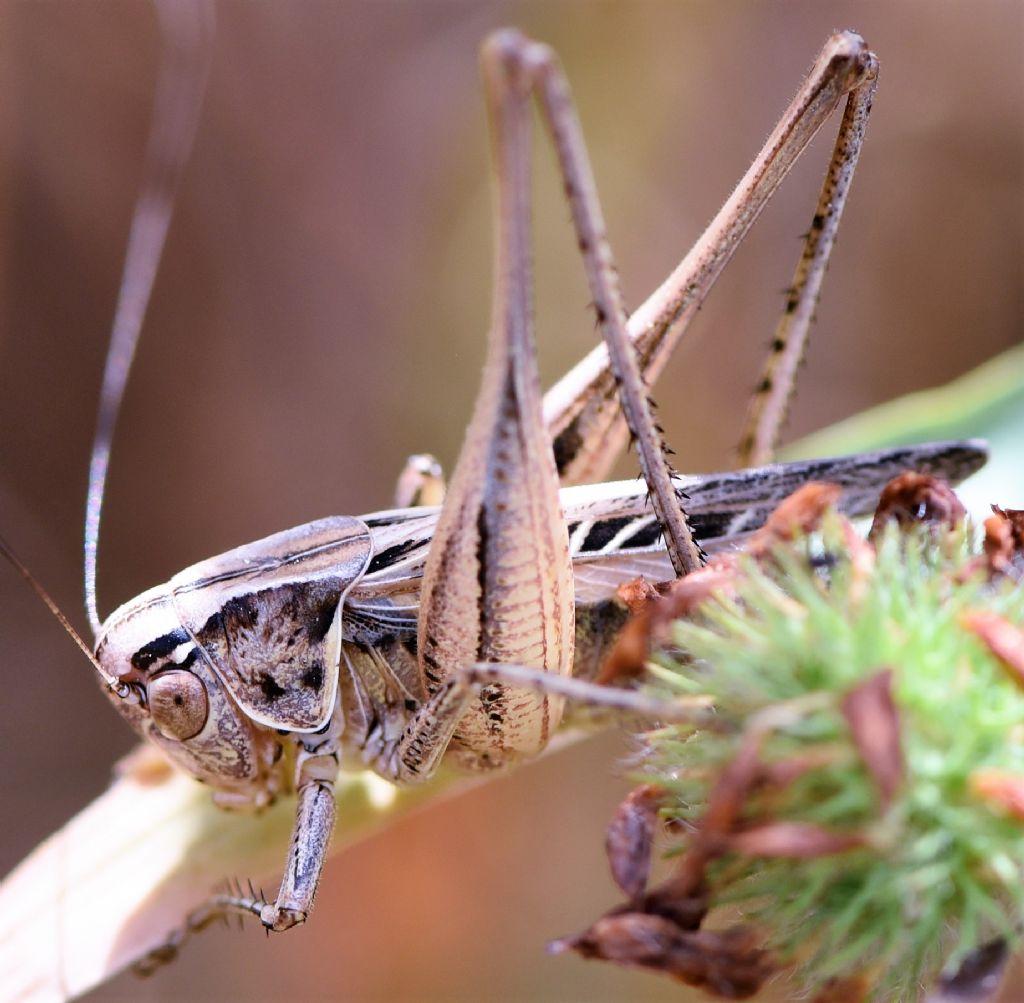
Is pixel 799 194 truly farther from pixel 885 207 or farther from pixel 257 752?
pixel 257 752

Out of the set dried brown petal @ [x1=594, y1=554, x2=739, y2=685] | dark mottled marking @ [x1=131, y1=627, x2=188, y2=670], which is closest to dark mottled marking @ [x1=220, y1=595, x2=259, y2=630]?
dark mottled marking @ [x1=131, y1=627, x2=188, y2=670]

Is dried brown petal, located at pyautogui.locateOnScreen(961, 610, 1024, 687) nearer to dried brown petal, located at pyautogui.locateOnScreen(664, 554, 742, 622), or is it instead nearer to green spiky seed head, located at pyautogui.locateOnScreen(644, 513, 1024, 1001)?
green spiky seed head, located at pyautogui.locateOnScreen(644, 513, 1024, 1001)

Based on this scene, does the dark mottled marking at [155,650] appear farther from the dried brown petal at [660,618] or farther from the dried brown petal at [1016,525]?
the dried brown petal at [1016,525]

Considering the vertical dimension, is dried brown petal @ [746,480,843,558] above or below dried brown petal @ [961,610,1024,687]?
above

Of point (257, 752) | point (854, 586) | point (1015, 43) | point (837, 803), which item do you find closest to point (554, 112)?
point (854, 586)

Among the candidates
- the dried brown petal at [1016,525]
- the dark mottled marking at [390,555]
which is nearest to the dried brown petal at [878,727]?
the dried brown petal at [1016,525]

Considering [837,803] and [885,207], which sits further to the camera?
[885,207]
